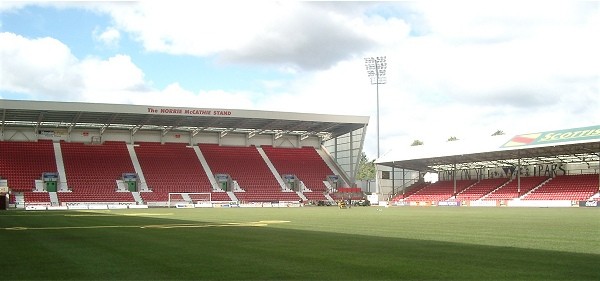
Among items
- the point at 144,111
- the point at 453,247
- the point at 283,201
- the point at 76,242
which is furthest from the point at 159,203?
the point at 453,247

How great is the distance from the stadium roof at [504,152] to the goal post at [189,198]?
21.8 m

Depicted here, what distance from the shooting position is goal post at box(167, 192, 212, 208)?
64.8 metres

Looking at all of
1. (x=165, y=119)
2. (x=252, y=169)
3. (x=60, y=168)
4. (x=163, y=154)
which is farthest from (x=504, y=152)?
(x=60, y=168)

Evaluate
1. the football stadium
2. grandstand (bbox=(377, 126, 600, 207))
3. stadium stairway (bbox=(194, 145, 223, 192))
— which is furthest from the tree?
stadium stairway (bbox=(194, 145, 223, 192))

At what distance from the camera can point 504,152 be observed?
6031cm

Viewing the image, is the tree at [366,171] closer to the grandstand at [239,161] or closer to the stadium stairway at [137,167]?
the grandstand at [239,161]

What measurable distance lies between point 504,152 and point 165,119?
36596 millimetres

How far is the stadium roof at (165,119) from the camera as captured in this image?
5953 cm

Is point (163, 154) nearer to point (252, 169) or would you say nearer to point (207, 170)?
point (207, 170)

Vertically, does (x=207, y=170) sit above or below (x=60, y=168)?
below

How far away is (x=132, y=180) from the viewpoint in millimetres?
67188

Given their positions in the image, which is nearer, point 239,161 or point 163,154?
point 163,154

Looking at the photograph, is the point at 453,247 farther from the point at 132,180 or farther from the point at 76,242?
the point at 132,180

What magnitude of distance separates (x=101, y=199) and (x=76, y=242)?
49.8 meters
